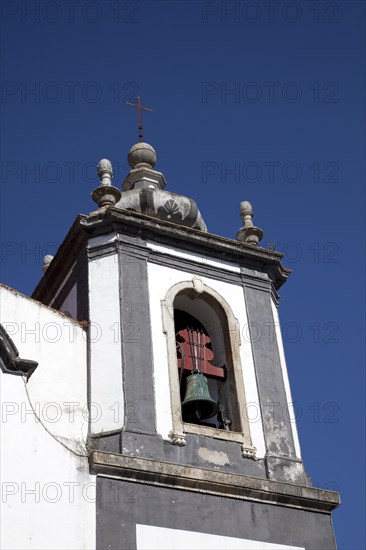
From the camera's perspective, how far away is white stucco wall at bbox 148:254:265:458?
14586 mm

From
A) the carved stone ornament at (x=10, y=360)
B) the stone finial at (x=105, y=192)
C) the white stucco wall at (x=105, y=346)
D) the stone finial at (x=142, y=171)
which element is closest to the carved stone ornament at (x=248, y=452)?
the white stucco wall at (x=105, y=346)

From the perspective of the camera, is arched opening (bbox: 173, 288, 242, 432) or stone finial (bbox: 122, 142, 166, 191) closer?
arched opening (bbox: 173, 288, 242, 432)

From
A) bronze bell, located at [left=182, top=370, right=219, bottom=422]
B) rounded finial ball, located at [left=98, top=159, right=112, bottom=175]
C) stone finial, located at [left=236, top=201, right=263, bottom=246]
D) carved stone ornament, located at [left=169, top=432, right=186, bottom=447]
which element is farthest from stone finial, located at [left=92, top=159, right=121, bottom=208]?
carved stone ornament, located at [left=169, top=432, right=186, bottom=447]

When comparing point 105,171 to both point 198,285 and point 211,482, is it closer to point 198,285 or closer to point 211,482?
point 198,285

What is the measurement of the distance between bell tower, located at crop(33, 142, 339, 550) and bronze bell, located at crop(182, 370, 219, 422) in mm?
15

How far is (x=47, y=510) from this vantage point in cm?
1301

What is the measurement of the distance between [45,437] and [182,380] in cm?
256

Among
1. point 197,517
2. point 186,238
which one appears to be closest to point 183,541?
point 197,517

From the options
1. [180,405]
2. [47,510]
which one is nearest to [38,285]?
[180,405]

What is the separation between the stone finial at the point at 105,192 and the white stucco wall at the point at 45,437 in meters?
2.10

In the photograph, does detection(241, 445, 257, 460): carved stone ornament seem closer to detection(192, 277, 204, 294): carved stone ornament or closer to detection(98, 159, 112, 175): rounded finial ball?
detection(192, 277, 204, 294): carved stone ornament

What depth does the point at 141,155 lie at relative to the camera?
727 inches

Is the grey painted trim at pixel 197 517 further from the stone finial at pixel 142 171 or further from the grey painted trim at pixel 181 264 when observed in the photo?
the stone finial at pixel 142 171

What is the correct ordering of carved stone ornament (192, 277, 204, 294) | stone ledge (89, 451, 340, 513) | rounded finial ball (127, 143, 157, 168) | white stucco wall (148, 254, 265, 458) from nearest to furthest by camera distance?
1. stone ledge (89, 451, 340, 513)
2. white stucco wall (148, 254, 265, 458)
3. carved stone ornament (192, 277, 204, 294)
4. rounded finial ball (127, 143, 157, 168)
